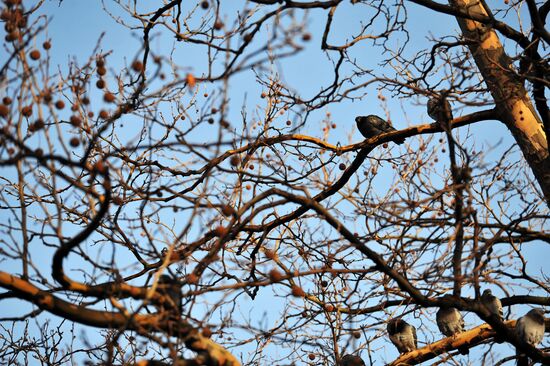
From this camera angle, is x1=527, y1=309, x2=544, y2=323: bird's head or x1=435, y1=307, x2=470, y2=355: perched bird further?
x1=435, y1=307, x2=470, y2=355: perched bird

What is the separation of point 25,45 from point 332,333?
332 centimetres

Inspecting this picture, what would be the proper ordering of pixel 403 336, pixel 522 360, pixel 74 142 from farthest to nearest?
A: pixel 403 336, pixel 522 360, pixel 74 142

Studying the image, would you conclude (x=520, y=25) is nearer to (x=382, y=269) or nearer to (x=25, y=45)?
(x=382, y=269)

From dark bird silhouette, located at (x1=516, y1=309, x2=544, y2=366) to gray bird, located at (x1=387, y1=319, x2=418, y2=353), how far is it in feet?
3.30

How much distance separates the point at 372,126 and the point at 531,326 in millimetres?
2820

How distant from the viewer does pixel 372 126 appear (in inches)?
292

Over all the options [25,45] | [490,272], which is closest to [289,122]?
[490,272]

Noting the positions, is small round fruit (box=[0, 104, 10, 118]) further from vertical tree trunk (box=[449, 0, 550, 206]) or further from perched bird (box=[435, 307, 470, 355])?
perched bird (box=[435, 307, 470, 355])

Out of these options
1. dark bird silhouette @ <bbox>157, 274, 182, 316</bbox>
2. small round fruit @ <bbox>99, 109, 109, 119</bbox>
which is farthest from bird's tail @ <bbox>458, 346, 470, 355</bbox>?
small round fruit @ <bbox>99, 109, 109, 119</bbox>

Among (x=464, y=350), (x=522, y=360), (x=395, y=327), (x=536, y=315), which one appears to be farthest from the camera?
(x=395, y=327)

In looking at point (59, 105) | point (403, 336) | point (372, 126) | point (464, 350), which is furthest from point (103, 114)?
point (372, 126)

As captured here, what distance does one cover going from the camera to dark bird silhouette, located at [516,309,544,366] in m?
5.50

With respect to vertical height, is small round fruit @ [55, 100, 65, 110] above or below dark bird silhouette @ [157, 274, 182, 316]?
above

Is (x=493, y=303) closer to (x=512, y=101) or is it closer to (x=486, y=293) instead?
(x=486, y=293)
